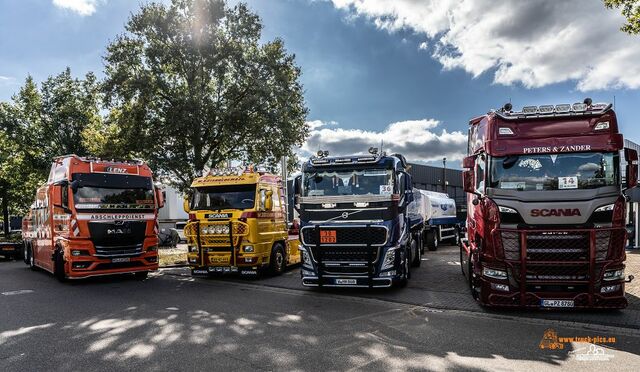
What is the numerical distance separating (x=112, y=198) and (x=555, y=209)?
1141 centimetres

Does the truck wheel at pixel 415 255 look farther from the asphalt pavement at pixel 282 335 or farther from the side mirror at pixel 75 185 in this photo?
the side mirror at pixel 75 185

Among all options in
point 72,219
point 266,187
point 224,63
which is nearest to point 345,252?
point 266,187

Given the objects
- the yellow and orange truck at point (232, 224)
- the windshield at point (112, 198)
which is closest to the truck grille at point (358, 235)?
the yellow and orange truck at point (232, 224)

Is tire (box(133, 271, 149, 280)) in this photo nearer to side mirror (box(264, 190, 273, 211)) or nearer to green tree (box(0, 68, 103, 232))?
side mirror (box(264, 190, 273, 211))

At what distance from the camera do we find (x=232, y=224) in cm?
1270

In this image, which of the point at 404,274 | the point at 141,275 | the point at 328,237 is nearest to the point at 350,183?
the point at 328,237

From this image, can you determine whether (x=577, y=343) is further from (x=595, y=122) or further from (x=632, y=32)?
(x=632, y=32)

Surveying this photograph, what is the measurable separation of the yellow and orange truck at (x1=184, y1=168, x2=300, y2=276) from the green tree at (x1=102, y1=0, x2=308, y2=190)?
725 cm

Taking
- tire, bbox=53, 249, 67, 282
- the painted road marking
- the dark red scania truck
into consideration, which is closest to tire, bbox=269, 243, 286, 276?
tire, bbox=53, 249, 67, 282

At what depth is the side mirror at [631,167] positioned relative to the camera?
25.7 ft

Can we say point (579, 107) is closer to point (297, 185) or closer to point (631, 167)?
point (631, 167)

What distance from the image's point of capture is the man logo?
7692 millimetres

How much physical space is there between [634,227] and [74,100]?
37.2 meters

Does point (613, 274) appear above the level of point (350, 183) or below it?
below
